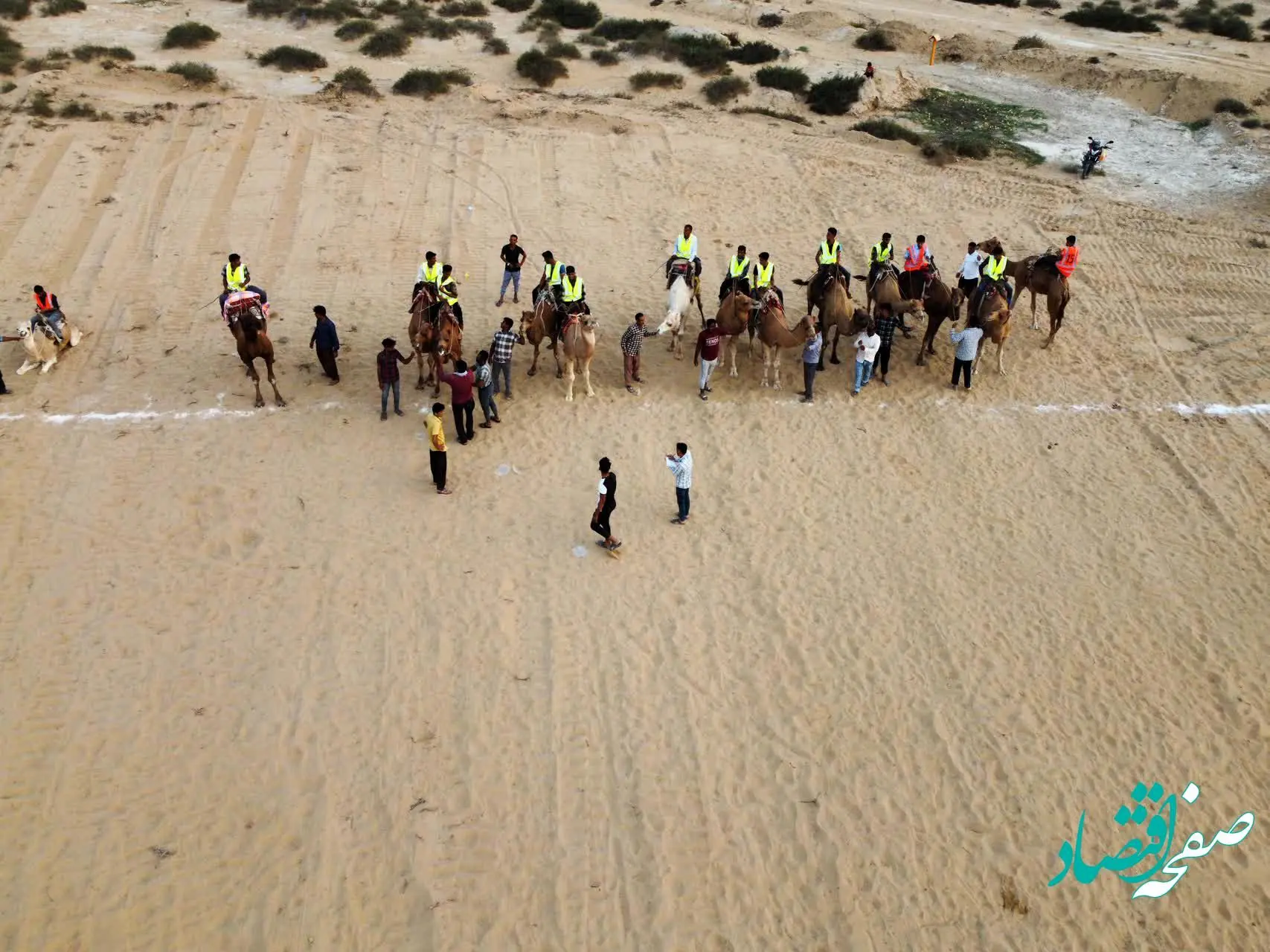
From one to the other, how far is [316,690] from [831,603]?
5.96 m

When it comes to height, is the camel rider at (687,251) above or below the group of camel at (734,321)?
above

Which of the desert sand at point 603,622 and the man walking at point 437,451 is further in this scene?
the man walking at point 437,451

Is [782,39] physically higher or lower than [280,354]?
higher

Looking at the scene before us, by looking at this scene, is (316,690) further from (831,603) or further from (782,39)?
(782,39)

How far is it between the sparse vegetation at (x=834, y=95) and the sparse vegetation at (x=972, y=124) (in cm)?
188

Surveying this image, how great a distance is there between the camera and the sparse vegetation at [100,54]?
24.5 metres

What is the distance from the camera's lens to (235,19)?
29.3m

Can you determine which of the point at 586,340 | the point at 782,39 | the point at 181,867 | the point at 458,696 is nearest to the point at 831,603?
the point at 458,696

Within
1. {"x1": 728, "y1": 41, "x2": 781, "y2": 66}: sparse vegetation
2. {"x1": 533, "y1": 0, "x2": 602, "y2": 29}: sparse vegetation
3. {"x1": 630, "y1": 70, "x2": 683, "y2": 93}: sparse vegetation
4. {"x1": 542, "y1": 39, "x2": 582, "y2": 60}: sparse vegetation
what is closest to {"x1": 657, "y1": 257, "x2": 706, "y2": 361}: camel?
{"x1": 630, "y1": 70, "x2": 683, "y2": 93}: sparse vegetation

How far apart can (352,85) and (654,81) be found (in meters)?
8.80

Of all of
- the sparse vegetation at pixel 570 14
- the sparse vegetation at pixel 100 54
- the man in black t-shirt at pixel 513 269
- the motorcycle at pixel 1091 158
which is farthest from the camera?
the sparse vegetation at pixel 570 14

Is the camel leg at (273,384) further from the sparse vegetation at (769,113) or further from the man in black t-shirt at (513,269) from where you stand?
the sparse vegetation at (769,113)

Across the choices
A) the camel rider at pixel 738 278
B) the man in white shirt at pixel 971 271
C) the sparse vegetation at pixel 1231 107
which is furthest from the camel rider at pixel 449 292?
the sparse vegetation at pixel 1231 107

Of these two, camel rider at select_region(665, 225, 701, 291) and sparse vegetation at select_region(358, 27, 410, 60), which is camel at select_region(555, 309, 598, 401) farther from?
sparse vegetation at select_region(358, 27, 410, 60)
